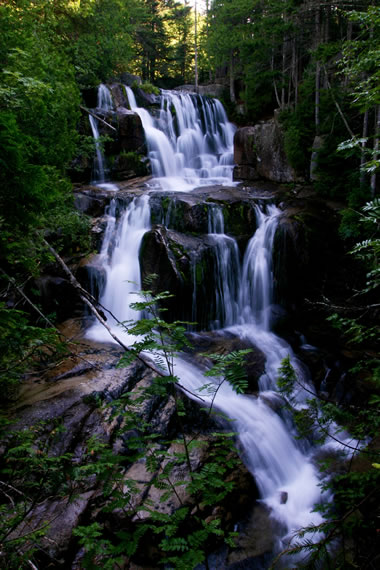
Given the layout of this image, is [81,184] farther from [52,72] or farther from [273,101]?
[273,101]

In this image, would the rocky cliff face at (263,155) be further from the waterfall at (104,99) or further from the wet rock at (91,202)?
the wet rock at (91,202)

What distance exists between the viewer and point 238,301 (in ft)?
33.6

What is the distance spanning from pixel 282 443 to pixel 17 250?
559cm

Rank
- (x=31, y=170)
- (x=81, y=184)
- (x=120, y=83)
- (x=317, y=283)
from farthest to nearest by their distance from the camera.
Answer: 1. (x=120, y=83)
2. (x=81, y=184)
3. (x=317, y=283)
4. (x=31, y=170)

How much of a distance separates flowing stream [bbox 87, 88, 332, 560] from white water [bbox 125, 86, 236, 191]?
0.20 feet

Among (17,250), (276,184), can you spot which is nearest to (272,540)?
(17,250)

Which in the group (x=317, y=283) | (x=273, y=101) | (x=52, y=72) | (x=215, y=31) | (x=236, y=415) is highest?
(x=215, y=31)

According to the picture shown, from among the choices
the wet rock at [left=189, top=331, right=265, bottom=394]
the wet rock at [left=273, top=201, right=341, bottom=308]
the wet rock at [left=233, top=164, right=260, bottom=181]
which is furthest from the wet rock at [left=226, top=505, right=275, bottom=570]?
the wet rock at [left=233, top=164, right=260, bottom=181]

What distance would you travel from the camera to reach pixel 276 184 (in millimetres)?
14414

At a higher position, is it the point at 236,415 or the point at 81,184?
the point at 81,184

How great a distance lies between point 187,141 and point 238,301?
464 inches

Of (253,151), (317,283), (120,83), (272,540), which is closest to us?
(272,540)

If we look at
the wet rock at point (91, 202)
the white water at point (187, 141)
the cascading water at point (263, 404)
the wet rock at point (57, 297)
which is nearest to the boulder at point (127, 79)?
the white water at point (187, 141)

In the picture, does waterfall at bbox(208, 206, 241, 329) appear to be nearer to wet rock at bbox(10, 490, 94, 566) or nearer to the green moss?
wet rock at bbox(10, 490, 94, 566)
